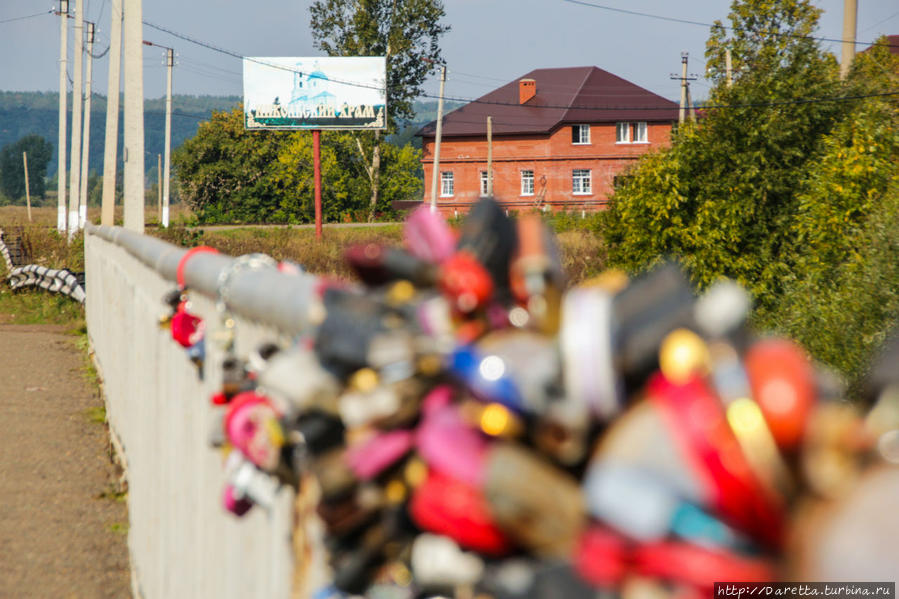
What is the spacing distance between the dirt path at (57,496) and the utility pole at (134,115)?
10.1 ft

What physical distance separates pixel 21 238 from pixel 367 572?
2407cm

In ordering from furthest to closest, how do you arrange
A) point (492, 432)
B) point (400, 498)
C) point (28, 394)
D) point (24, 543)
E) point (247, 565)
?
point (28, 394) → point (24, 543) → point (247, 565) → point (400, 498) → point (492, 432)

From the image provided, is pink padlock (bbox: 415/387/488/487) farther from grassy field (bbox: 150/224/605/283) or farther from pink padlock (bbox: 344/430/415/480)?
grassy field (bbox: 150/224/605/283)

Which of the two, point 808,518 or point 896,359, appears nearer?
point 808,518

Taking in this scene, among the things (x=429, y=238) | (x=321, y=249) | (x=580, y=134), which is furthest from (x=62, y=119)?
(x=429, y=238)

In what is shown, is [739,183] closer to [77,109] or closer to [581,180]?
[77,109]

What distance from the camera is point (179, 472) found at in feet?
10.3

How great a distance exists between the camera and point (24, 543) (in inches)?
218

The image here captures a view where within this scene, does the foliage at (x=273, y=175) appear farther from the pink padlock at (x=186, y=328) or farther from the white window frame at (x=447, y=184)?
the pink padlock at (x=186, y=328)

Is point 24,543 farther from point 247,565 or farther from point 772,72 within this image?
point 772,72

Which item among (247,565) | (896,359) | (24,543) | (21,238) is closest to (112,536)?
(24,543)

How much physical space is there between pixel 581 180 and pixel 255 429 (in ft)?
217

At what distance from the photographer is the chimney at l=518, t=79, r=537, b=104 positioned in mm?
71375

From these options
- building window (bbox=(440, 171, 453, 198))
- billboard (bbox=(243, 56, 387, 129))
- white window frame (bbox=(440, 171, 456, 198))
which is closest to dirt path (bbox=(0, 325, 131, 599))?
billboard (bbox=(243, 56, 387, 129))
